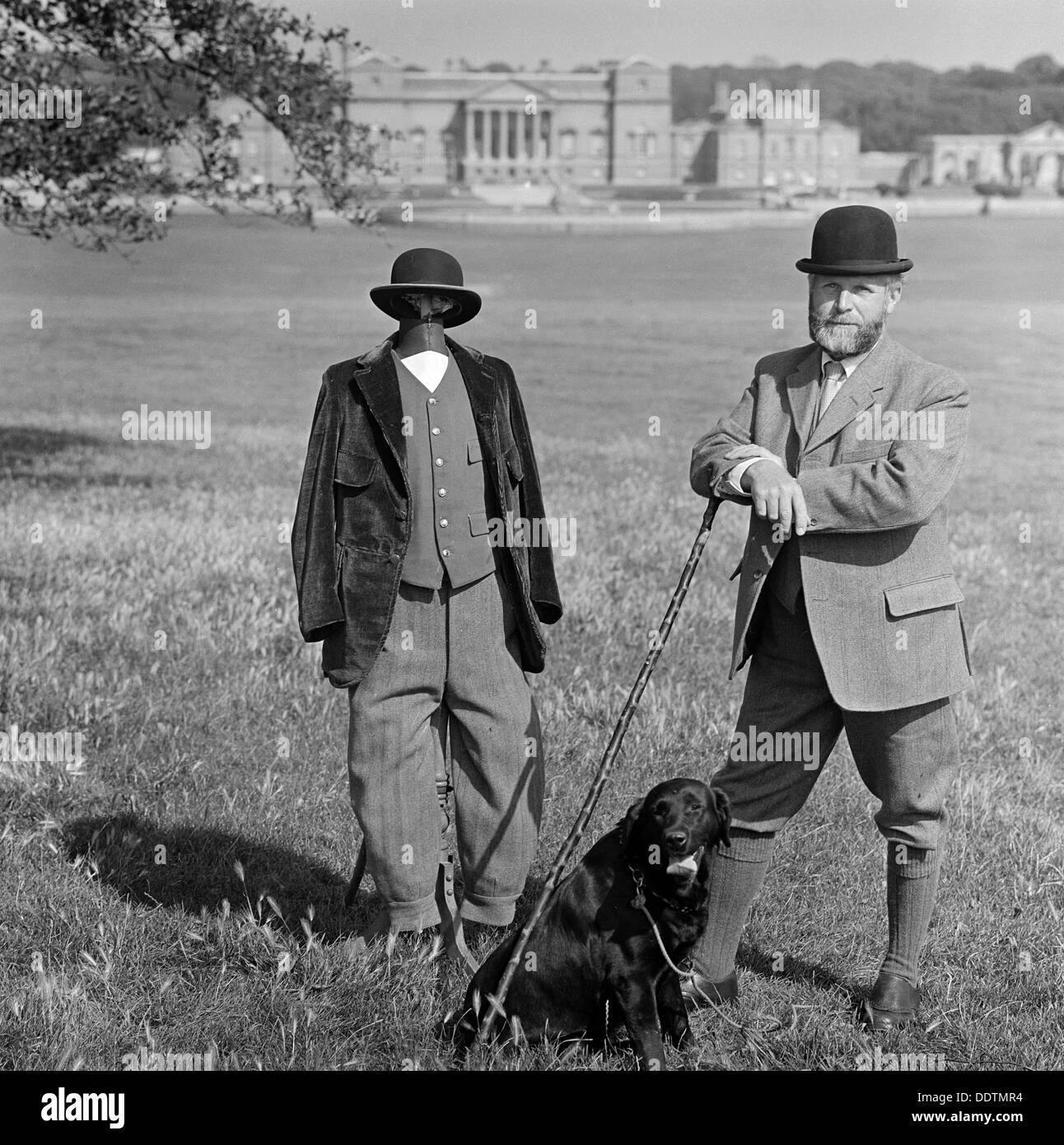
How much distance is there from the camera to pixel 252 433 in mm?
22984

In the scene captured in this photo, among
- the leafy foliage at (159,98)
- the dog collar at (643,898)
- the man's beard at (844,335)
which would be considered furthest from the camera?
the leafy foliage at (159,98)

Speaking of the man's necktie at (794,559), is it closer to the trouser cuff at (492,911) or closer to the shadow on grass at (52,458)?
the trouser cuff at (492,911)

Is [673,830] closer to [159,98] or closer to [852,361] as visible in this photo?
[852,361]

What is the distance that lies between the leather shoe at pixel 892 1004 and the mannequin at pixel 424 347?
258cm

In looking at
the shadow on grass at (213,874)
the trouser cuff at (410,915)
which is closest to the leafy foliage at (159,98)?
the shadow on grass at (213,874)

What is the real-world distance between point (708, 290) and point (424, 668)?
54139mm

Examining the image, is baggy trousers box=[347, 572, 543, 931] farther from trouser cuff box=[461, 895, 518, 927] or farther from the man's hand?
the man's hand

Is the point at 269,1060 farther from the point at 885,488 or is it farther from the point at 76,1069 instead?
the point at 885,488

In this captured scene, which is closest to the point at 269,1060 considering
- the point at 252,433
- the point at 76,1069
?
the point at 76,1069

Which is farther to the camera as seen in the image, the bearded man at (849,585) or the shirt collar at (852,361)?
the shirt collar at (852,361)

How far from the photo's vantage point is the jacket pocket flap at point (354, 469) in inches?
196

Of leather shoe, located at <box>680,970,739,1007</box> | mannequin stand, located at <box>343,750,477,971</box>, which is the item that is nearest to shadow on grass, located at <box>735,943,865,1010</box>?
leather shoe, located at <box>680,970,739,1007</box>

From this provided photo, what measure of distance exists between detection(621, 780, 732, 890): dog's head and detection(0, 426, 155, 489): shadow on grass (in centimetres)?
1323

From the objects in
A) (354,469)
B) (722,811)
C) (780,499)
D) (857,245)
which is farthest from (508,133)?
(722,811)
